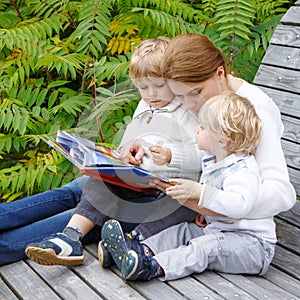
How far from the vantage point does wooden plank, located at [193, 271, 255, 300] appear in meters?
2.03

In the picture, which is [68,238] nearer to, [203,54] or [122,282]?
[122,282]

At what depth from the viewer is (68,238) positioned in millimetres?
2246

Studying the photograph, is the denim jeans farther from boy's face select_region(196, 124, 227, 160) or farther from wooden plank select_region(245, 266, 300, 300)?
wooden plank select_region(245, 266, 300, 300)

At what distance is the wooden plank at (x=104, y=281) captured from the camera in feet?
6.73

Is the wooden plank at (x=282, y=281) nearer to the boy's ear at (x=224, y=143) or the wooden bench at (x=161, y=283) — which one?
the wooden bench at (x=161, y=283)

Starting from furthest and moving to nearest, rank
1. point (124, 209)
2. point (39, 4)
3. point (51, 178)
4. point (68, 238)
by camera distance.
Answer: point (39, 4)
point (51, 178)
point (124, 209)
point (68, 238)

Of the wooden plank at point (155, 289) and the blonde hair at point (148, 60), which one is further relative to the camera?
the blonde hair at point (148, 60)

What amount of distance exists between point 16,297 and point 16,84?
1.78 m

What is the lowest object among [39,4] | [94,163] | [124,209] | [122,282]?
[122,282]

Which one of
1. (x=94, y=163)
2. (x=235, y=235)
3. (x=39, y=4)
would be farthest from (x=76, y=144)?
(x=39, y=4)

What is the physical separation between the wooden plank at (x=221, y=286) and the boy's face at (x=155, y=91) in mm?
638

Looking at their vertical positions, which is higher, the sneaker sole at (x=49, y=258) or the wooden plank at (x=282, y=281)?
the wooden plank at (x=282, y=281)

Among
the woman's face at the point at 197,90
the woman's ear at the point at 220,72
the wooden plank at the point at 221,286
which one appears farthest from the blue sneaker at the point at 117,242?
the woman's ear at the point at 220,72

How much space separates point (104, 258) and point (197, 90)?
65cm
